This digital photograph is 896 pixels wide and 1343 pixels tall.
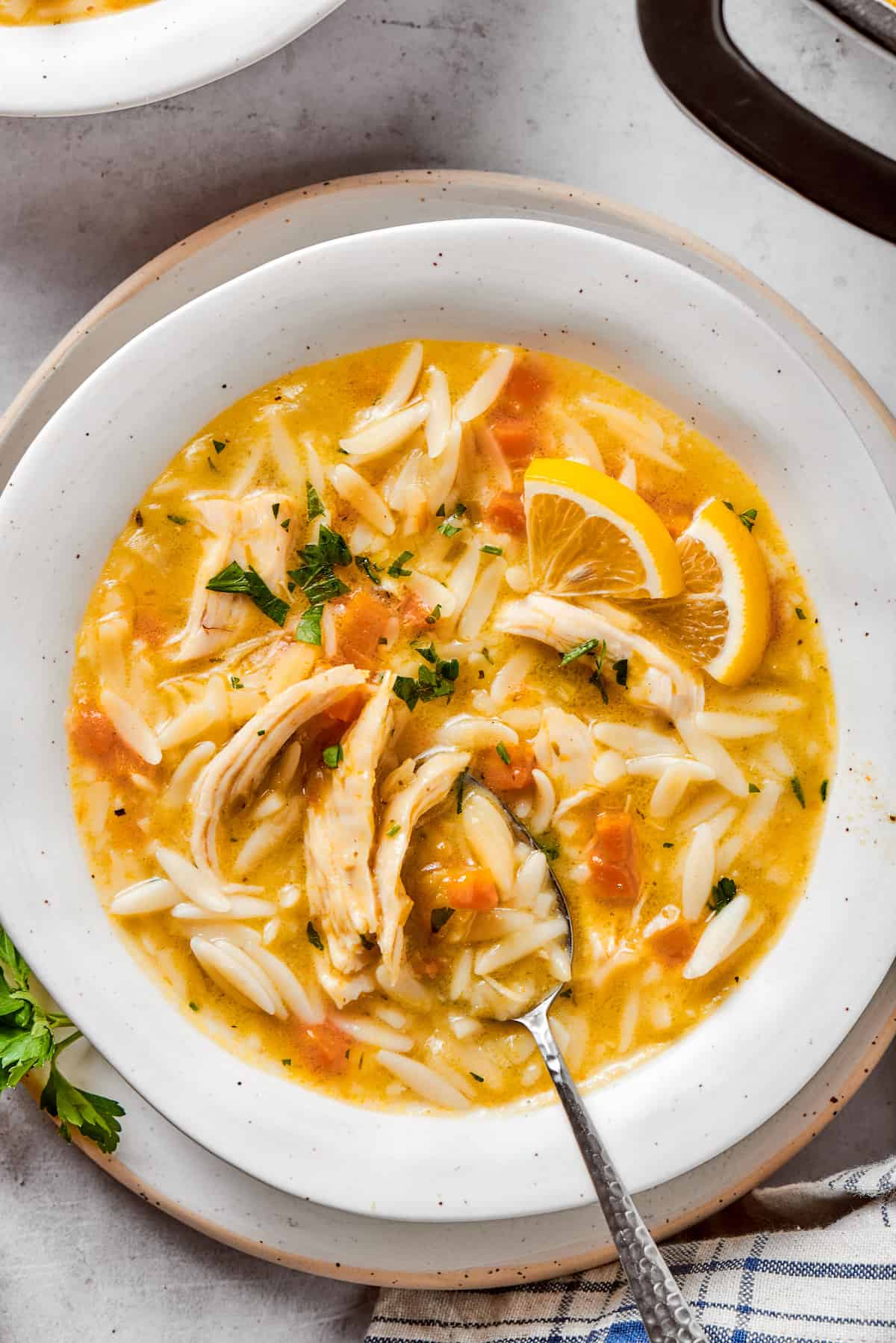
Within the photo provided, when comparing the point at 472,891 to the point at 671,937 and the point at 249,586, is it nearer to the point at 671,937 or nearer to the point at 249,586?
the point at 671,937

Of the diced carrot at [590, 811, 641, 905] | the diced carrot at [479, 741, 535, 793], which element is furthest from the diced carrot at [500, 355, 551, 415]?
the diced carrot at [590, 811, 641, 905]

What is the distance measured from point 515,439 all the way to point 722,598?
26.4 inches

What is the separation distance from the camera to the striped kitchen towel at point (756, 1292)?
2859 mm

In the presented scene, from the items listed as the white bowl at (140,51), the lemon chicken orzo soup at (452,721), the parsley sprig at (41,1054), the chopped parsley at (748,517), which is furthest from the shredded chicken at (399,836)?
the white bowl at (140,51)

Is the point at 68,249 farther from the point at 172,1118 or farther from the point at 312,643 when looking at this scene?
the point at 172,1118

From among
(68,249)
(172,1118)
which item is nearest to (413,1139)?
(172,1118)

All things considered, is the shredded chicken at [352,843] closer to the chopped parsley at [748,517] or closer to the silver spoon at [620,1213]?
the silver spoon at [620,1213]

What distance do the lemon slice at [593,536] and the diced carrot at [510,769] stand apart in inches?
17.2

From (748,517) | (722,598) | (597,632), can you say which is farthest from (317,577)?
(748,517)

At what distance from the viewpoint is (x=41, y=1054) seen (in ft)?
9.04

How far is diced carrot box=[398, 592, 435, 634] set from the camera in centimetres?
294

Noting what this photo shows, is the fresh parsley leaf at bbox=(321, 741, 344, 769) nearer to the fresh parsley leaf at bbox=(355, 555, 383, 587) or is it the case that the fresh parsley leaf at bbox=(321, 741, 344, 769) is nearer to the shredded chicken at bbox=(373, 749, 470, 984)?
the shredded chicken at bbox=(373, 749, 470, 984)

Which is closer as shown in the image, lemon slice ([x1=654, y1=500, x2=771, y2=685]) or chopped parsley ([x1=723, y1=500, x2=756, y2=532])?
lemon slice ([x1=654, y1=500, x2=771, y2=685])

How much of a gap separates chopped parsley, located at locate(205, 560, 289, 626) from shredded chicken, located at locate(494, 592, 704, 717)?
569mm
